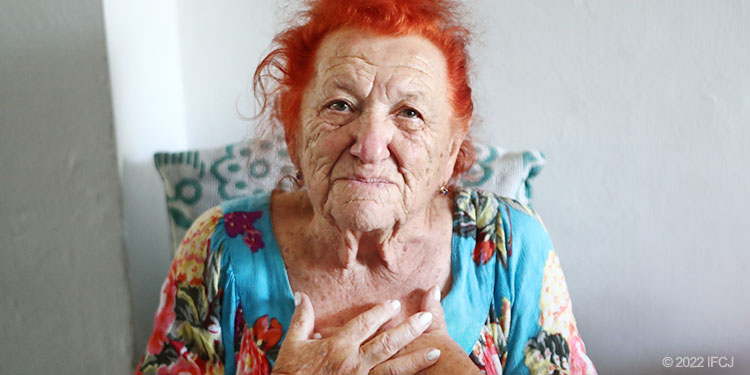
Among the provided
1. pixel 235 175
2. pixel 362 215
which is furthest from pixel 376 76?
pixel 235 175

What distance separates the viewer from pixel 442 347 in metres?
1.10

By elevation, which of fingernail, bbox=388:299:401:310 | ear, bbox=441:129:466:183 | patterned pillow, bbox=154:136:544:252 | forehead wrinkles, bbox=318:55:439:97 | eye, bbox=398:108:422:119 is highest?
forehead wrinkles, bbox=318:55:439:97

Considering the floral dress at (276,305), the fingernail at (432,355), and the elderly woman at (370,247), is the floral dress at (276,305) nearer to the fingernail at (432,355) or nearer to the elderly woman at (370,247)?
the elderly woman at (370,247)

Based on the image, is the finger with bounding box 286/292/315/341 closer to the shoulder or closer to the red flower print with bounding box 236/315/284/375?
the red flower print with bounding box 236/315/284/375

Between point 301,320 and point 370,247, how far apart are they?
0.20 metres

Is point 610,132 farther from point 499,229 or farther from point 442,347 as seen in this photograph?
point 442,347

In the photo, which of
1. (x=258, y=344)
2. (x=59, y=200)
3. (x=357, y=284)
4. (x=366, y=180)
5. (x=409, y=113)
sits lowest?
(x=258, y=344)

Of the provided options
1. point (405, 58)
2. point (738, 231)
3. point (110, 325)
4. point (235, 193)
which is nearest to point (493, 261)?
point (405, 58)

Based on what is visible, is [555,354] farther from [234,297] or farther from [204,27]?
[204,27]

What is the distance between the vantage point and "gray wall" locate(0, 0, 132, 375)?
138 centimetres

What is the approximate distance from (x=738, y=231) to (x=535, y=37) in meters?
0.77

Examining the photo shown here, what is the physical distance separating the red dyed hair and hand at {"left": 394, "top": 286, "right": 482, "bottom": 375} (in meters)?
0.40

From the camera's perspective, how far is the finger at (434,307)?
1143 mm

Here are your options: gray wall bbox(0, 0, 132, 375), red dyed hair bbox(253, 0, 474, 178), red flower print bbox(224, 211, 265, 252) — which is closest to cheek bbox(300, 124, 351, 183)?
red dyed hair bbox(253, 0, 474, 178)
